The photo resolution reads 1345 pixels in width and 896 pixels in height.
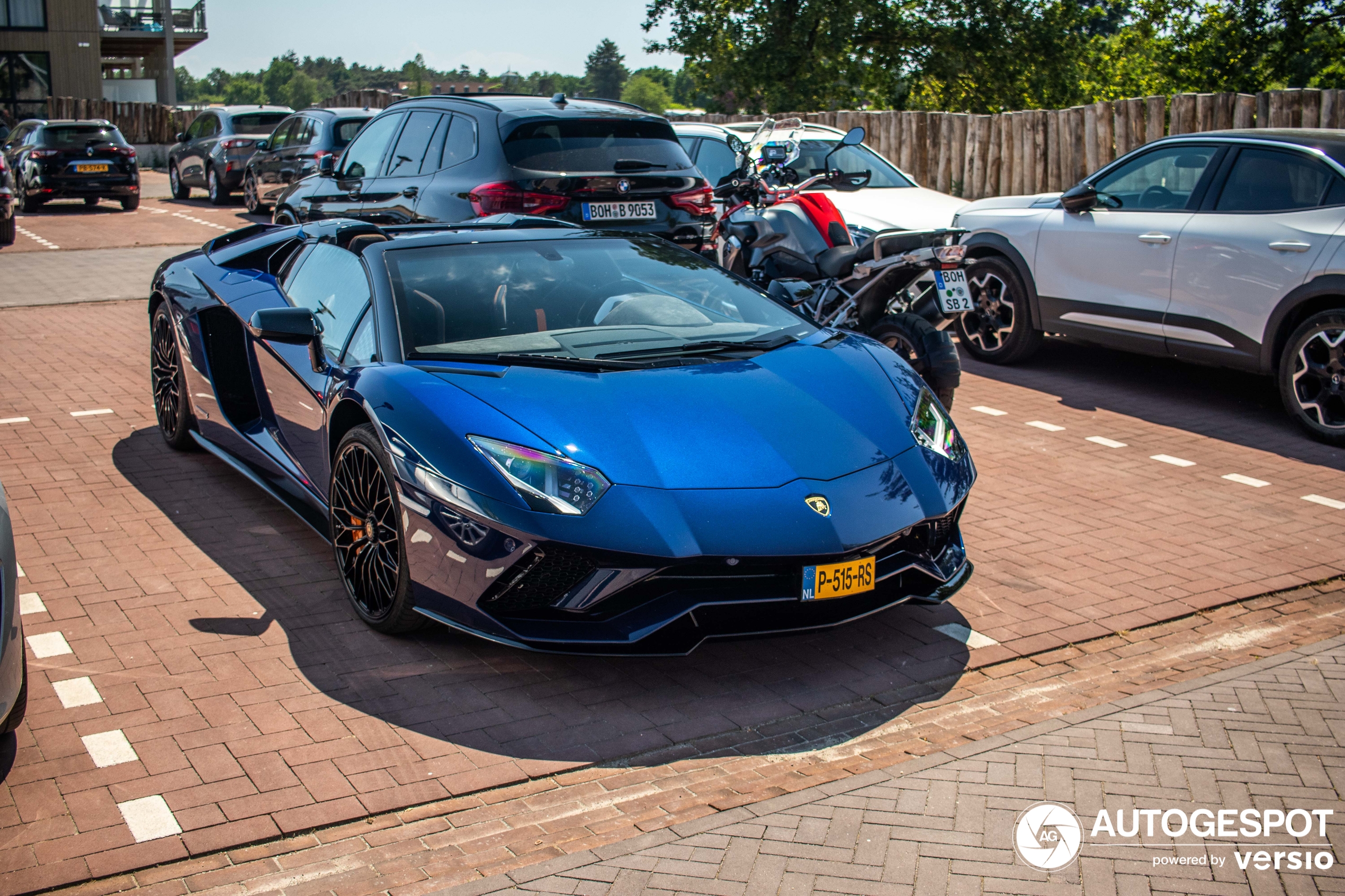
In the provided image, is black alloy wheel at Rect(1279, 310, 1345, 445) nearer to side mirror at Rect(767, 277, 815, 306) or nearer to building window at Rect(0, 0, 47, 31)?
side mirror at Rect(767, 277, 815, 306)

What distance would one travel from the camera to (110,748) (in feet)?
12.5

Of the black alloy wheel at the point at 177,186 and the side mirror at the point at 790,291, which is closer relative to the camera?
the side mirror at the point at 790,291

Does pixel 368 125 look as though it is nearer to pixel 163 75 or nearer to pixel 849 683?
pixel 849 683

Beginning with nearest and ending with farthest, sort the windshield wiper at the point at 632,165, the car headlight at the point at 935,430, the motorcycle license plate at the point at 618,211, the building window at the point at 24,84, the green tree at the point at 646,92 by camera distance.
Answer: the car headlight at the point at 935,430, the motorcycle license plate at the point at 618,211, the windshield wiper at the point at 632,165, the building window at the point at 24,84, the green tree at the point at 646,92

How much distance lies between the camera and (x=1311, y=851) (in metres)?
3.34

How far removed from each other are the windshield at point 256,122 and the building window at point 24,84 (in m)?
26.5

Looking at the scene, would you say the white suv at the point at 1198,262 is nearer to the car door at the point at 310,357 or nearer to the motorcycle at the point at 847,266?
the motorcycle at the point at 847,266

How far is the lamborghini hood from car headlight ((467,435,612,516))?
0.16 ft

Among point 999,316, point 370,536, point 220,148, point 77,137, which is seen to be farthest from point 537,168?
point 77,137

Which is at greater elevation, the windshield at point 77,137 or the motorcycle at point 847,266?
the windshield at point 77,137

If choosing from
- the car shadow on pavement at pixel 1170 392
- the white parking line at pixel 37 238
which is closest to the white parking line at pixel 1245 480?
the car shadow on pavement at pixel 1170 392

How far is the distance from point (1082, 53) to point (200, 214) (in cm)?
2368

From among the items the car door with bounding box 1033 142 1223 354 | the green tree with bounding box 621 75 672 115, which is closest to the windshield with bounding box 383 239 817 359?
the car door with bounding box 1033 142 1223 354

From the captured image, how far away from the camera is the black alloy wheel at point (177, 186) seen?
81.3ft
